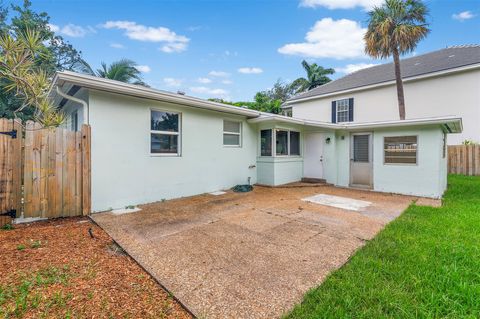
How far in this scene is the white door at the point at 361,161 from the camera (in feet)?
27.8

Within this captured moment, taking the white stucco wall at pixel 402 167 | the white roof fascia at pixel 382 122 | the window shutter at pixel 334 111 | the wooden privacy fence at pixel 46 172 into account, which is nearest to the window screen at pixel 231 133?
the white roof fascia at pixel 382 122

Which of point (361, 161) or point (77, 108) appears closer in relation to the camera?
point (77, 108)

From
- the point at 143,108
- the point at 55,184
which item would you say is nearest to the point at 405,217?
the point at 143,108

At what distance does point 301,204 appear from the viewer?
20.5ft

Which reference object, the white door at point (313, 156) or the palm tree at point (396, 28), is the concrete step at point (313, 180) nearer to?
the white door at point (313, 156)

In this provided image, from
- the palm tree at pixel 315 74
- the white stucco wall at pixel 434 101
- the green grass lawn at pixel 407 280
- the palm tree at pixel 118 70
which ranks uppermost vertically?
the palm tree at pixel 315 74

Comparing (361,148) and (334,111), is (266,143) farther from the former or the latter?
(334,111)

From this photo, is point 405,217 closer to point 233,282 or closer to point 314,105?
point 233,282

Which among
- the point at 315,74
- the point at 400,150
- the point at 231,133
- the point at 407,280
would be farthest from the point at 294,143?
the point at 315,74

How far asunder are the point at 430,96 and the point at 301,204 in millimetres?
11676

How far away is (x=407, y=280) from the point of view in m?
2.51

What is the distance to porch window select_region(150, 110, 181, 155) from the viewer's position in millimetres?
6422

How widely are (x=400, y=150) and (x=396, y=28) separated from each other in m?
7.39

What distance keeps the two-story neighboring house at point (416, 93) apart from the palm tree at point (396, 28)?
5.71 ft
